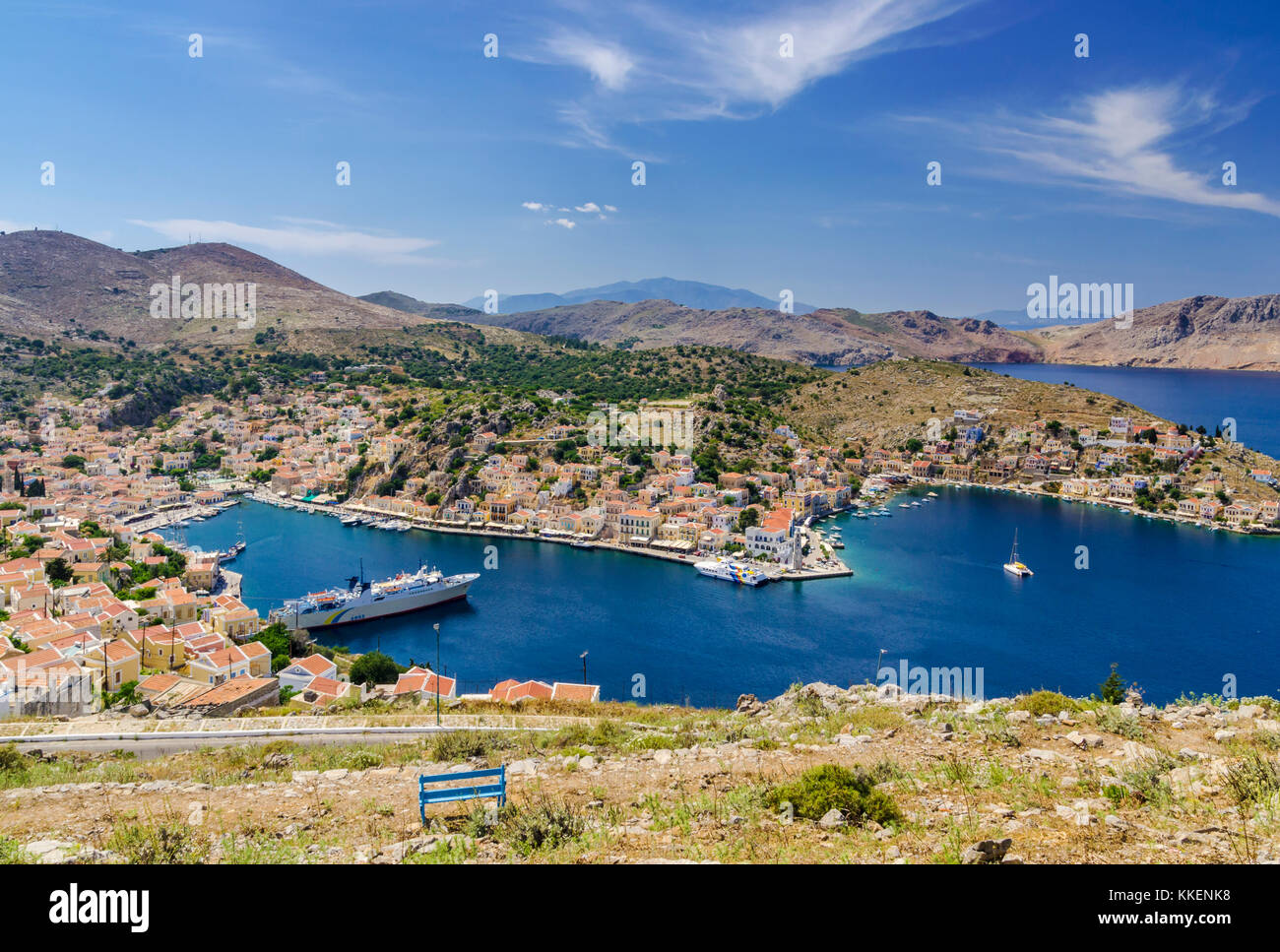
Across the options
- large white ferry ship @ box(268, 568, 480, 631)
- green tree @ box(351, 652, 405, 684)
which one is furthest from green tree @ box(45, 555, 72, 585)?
green tree @ box(351, 652, 405, 684)

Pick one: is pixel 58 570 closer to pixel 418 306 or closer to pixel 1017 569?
pixel 1017 569

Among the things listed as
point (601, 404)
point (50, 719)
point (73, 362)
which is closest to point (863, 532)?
point (601, 404)

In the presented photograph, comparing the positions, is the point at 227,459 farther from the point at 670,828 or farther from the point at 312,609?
the point at 670,828

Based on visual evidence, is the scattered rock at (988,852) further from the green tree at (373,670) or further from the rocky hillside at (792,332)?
the rocky hillside at (792,332)

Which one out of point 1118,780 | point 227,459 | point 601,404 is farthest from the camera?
point 601,404

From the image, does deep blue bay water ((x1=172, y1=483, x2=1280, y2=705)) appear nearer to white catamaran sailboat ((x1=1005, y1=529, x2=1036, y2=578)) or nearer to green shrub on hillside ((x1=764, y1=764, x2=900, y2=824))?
white catamaran sailboat ((x1=1005, y1=529, x2=1036, y2=578))

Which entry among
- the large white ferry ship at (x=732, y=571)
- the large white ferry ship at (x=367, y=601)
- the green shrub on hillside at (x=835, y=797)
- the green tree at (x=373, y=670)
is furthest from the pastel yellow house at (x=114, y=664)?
the large white ferry ship at (x=732, y=571)
